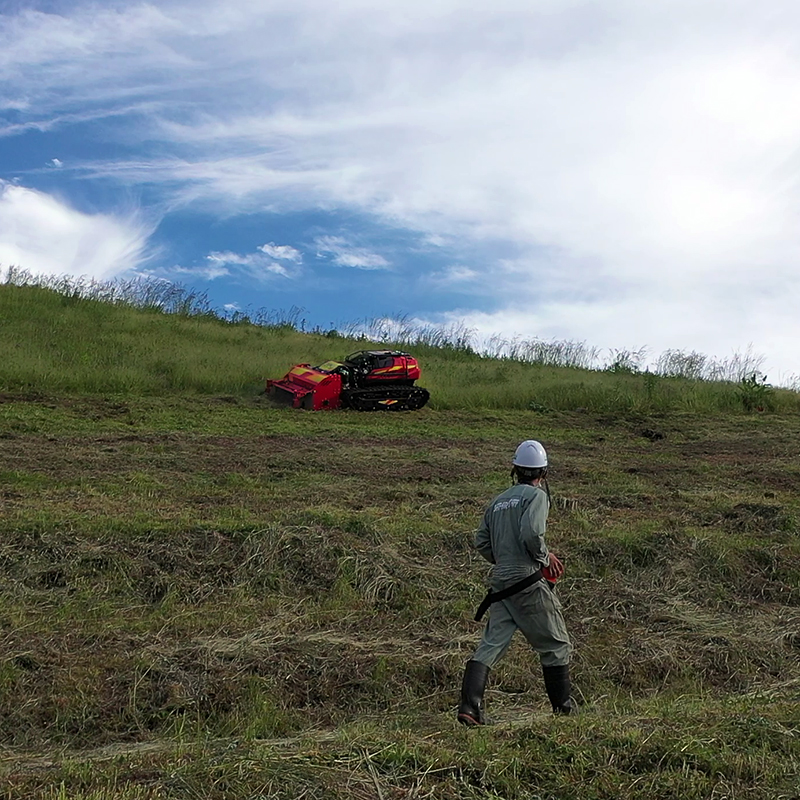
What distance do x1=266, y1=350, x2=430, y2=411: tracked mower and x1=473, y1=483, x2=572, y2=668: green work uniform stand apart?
40.4ft

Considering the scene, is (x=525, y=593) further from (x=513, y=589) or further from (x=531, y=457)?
(x=531, y=457)

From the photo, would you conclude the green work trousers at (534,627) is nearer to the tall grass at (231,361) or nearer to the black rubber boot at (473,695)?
the black rubber boot at (473,695)

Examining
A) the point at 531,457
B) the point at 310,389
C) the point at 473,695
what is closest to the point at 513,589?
the point at 473,695

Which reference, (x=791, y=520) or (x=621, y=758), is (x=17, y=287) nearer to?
(x=791, y=520)

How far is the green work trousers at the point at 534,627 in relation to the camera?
4777mm

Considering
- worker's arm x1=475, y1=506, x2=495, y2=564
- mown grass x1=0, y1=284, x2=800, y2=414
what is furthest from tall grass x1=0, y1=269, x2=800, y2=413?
worker's arm x1=475, y1=506, x2=495, y2=564

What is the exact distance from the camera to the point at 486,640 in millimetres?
4832

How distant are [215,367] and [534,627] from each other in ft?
49.2

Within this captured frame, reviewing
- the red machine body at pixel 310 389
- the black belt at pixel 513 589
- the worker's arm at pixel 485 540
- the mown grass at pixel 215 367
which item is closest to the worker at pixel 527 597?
the black belt at pixel 513 589

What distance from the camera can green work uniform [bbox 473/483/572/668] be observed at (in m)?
4.77

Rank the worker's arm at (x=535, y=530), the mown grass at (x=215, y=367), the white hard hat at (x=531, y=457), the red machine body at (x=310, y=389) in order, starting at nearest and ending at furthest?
1. the worker's arm at (x=535, y=530)
2. the white hard hat at (x=531, y=457)
3. the red machine body at (x=310, y=389)
4. the mown grass at (x=215, y=367)

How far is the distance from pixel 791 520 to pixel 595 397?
11.6 meters

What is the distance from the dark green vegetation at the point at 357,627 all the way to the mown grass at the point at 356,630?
2cm

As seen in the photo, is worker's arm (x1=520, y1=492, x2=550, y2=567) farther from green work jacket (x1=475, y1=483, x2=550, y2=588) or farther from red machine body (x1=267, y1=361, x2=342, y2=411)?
red machine body (x1=267, y1=361, x2=342, y2=411)
